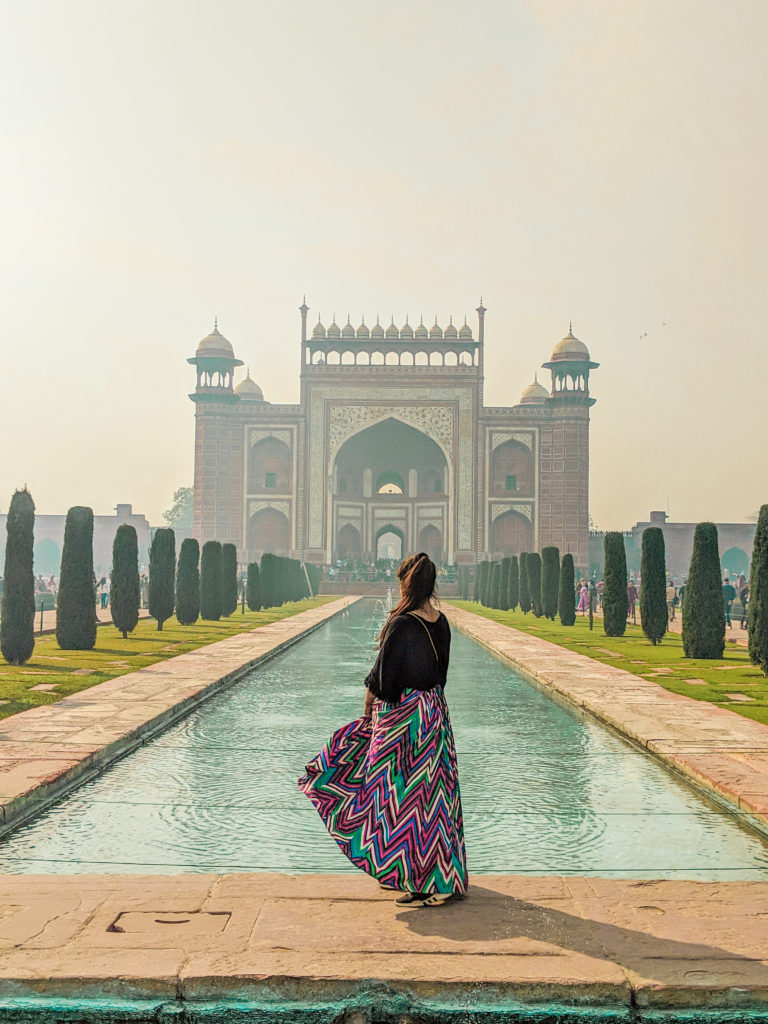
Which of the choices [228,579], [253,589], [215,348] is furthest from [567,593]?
[215,348]

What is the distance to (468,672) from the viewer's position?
886 cm

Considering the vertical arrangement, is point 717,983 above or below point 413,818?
below

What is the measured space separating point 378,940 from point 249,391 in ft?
137

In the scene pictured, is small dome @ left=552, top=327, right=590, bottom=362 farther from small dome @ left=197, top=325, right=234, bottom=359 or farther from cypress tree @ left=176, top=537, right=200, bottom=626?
cypress tree @ left=176, top=537, right=200, bottom=626

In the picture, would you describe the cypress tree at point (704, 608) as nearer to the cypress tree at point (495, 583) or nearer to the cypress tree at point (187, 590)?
the cypress tree at point (187, 590)

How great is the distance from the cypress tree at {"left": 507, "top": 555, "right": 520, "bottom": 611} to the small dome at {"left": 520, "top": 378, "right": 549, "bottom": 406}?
63.1ft

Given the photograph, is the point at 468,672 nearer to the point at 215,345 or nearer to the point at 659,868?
the point at 659,868

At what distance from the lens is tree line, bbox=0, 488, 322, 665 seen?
28.9ft

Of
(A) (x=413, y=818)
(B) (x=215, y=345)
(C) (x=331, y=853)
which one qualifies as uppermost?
(B) (x=215, y=345)

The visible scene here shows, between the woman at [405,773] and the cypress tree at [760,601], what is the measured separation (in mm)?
6258

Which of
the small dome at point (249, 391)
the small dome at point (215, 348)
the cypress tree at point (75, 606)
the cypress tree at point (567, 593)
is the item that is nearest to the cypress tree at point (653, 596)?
the cypress tree at point (567, 593)

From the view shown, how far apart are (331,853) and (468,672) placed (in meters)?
5.63

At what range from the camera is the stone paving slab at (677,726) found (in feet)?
13.1

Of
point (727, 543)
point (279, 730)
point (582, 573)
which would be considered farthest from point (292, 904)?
point (727, 543)
